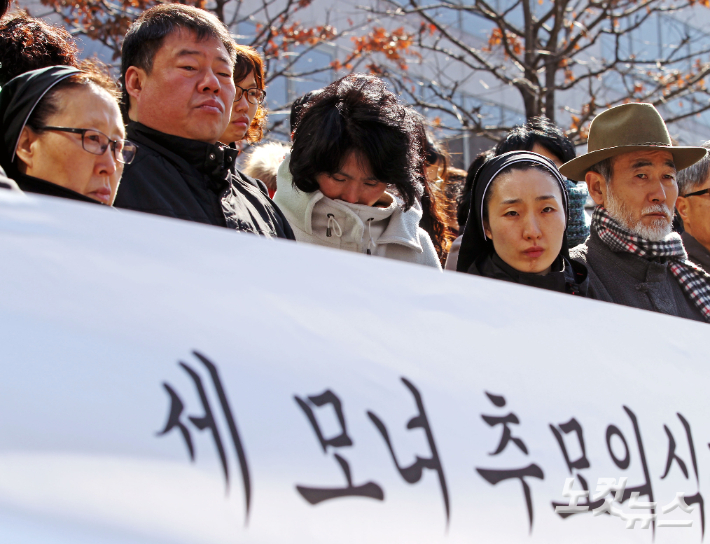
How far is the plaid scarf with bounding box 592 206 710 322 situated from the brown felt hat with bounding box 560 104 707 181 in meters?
0.30

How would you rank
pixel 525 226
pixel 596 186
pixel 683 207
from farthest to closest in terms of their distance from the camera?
pixel 683 207
pixel 596 186
pixel 525 226

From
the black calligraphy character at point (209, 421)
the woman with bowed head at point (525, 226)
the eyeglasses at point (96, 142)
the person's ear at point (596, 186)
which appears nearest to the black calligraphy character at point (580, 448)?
the black calligraphy character at point (209, 421)

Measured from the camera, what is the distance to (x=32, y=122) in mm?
1688

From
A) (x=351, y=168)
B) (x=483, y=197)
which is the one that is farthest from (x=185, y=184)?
(x=483, y=197)

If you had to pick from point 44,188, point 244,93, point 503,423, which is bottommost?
point 503,423

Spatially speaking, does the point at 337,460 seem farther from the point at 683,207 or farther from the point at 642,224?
the point at 683,207

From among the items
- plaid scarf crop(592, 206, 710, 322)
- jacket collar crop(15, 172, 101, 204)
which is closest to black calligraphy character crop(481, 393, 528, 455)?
jacket collar crop(15, 172, 101, 204)

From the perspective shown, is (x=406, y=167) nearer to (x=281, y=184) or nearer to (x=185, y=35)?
(x=281, y=184)

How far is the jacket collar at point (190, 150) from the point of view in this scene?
7.11 feet

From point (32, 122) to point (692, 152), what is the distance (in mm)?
2516

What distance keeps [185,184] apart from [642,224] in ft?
5.80

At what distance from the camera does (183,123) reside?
2217 mm

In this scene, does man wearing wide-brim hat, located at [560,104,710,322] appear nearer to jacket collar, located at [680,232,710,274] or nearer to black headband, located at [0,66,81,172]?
jacket collar, located at [680,232,710,274]

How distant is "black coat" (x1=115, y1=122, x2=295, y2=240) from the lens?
2.03 metres
